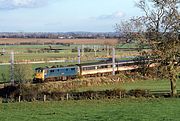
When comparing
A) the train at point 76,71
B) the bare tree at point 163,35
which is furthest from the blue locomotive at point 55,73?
the bare tree at point 163,35

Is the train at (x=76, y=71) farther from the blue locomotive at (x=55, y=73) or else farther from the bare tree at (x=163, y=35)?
the bare tree at (x=163, y=35)

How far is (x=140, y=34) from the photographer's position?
34.7 m

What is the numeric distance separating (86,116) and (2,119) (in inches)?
183

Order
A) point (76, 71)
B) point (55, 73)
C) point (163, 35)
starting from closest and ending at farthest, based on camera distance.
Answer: point (163, 35)
point (55, 73)
point (76, 71)

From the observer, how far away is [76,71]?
199 ft

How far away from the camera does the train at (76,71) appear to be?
57.6 meters

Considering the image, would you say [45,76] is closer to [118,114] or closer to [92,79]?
[92,79]

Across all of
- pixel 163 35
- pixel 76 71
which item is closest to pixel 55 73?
pixel 76 71

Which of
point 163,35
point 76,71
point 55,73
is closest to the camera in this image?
point 163,35

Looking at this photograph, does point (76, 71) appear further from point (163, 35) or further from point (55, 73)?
point (163, 35)

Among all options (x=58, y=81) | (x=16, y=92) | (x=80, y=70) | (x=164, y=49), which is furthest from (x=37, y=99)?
(x=80, y=70)

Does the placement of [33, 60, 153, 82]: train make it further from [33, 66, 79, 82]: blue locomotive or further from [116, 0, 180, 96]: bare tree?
[116, 0, 180, 96]: bare tree

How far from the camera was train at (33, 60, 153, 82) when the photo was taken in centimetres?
5756

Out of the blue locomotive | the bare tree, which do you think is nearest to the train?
the blue locomotive
